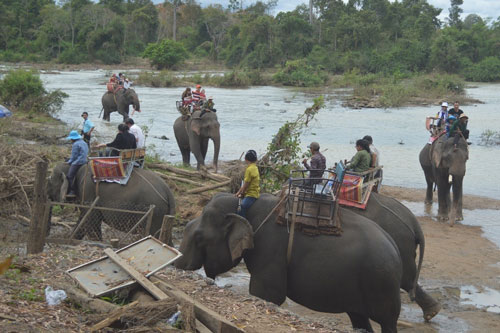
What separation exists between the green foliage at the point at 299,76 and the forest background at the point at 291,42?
0.27 feet

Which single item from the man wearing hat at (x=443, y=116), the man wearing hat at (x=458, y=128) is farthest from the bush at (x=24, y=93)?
the man wearing hat at (x=458, y=128)

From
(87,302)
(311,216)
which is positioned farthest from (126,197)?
(87,302)

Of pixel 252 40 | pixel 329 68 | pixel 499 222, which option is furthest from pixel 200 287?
pixel 252 40

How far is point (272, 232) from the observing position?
6.98m

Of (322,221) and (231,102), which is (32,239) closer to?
(322,221)

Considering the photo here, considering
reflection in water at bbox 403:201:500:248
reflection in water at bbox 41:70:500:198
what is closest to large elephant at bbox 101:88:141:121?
reflection in water at bbox 41:70:500:198

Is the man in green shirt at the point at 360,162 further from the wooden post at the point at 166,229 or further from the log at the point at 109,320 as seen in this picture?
the log at the point at 109,320

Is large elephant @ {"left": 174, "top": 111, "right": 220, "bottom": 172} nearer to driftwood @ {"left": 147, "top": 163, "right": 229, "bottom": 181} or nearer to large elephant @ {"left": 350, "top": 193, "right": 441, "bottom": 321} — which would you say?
driftwood @ {"left": 147, "top": 163, "right": 229, "bottom": 181}

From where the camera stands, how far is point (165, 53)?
6125 centimetres

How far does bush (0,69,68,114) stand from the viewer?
79.4 ft

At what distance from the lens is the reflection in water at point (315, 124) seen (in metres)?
20.0

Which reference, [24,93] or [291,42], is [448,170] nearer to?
[24,93]

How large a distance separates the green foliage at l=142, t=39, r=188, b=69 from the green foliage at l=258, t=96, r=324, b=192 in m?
49.4

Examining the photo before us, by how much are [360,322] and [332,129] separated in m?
21.3
